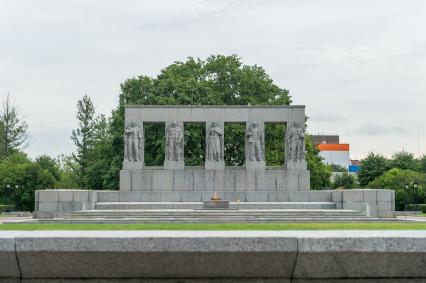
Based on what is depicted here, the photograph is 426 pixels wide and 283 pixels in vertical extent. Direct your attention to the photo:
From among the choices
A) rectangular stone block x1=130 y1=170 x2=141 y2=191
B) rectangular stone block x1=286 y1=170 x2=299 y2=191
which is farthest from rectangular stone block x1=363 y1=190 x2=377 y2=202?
rectangular stone block x1=130 y1=170 x2=141 y2=191

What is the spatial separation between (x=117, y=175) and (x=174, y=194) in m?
13.4

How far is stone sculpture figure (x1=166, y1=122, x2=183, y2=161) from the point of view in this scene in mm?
39344

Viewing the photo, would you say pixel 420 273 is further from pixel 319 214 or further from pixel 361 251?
pixel 319 214

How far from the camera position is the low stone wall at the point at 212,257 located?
554 cm

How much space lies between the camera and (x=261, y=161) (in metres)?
39.4

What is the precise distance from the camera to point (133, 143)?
1553 inches

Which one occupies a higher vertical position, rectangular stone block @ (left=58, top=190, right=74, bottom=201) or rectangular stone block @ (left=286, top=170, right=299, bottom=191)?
rectangular stone block @ (left=286, top=170, right=299, bottom=191)

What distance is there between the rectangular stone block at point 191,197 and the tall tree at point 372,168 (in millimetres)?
47789

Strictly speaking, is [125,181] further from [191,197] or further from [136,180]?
[191,197]

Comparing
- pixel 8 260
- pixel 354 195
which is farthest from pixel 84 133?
pixel 8 260

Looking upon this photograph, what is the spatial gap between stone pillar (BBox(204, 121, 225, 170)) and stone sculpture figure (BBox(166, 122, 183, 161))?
1674 millimetres

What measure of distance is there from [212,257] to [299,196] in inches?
1283

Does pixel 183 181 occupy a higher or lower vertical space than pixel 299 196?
higher

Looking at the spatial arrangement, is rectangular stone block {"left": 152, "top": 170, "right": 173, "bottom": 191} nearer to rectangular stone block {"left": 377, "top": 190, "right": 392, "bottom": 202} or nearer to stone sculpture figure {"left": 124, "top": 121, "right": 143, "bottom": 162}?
stone sculpture figure {"left": 124, "top": 121, "right": 143, "bottom": 162}
